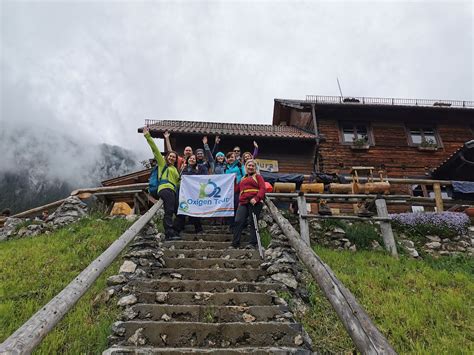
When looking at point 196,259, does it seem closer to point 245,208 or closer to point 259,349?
point 245,208

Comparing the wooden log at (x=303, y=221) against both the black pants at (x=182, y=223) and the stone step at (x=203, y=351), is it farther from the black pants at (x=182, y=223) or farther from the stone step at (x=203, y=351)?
the stone step at (x=203, y=351)

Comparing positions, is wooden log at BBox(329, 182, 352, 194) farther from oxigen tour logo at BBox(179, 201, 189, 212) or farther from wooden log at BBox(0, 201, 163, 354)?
wooden log at BBox(0, 201, 163, 354)

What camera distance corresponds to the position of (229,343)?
3.24m

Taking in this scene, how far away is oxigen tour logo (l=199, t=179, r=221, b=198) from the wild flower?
5.50m

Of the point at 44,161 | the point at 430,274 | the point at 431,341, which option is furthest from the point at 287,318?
the point at 44,161

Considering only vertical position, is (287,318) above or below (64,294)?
below

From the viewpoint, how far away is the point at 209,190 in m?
7.11

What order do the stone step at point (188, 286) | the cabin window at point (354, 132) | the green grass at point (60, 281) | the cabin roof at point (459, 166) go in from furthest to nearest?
the cabin window at point (354, 132), the cabin roof at point (459, 166), the stone step at point (188, 286), the green grass at point (60, 281)

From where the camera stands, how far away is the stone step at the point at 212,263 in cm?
509

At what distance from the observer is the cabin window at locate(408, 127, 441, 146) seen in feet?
47.2

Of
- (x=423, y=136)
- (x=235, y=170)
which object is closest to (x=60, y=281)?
(x=235, y=170)

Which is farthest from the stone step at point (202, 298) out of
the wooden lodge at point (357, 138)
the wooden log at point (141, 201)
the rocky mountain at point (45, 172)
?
the rocky mountain at point (45, 172)

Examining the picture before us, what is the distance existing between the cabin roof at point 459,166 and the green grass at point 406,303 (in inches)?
197

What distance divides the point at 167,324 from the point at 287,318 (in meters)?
1.44
